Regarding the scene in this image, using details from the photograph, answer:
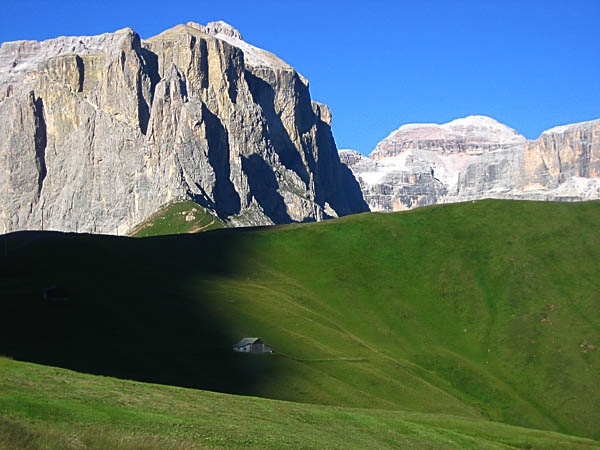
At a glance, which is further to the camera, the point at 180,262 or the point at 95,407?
the point at 180,262

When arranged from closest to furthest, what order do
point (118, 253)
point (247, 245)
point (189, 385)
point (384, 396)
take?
point (189, 385), point (384, 396), point (118, 253), point (247, 245)

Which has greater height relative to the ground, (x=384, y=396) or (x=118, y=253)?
(x=118, y=253)

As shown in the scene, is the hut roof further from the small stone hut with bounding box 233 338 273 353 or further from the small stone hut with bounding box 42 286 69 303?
the small stone hut with bounding box 42 286 69 303

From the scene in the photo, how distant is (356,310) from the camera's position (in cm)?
13175

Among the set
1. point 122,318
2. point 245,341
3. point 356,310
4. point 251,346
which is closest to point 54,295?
point 122,318

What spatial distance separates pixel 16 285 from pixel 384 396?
4829 cm

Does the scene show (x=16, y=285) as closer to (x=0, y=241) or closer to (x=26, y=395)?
(x=26, y=395)

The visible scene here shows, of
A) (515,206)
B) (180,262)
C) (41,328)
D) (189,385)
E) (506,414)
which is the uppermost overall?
(515,206)

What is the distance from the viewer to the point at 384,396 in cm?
8406

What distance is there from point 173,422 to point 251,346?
48090mm

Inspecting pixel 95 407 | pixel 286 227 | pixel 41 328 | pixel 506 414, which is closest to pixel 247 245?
pixel 286 227

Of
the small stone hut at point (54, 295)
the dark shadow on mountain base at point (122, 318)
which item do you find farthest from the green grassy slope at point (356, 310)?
the small stone hut at point (54, 295)

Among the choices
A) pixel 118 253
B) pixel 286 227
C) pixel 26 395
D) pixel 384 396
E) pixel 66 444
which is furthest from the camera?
pixel 286 227

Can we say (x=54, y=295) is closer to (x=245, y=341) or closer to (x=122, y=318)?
(x=122, y=318)
